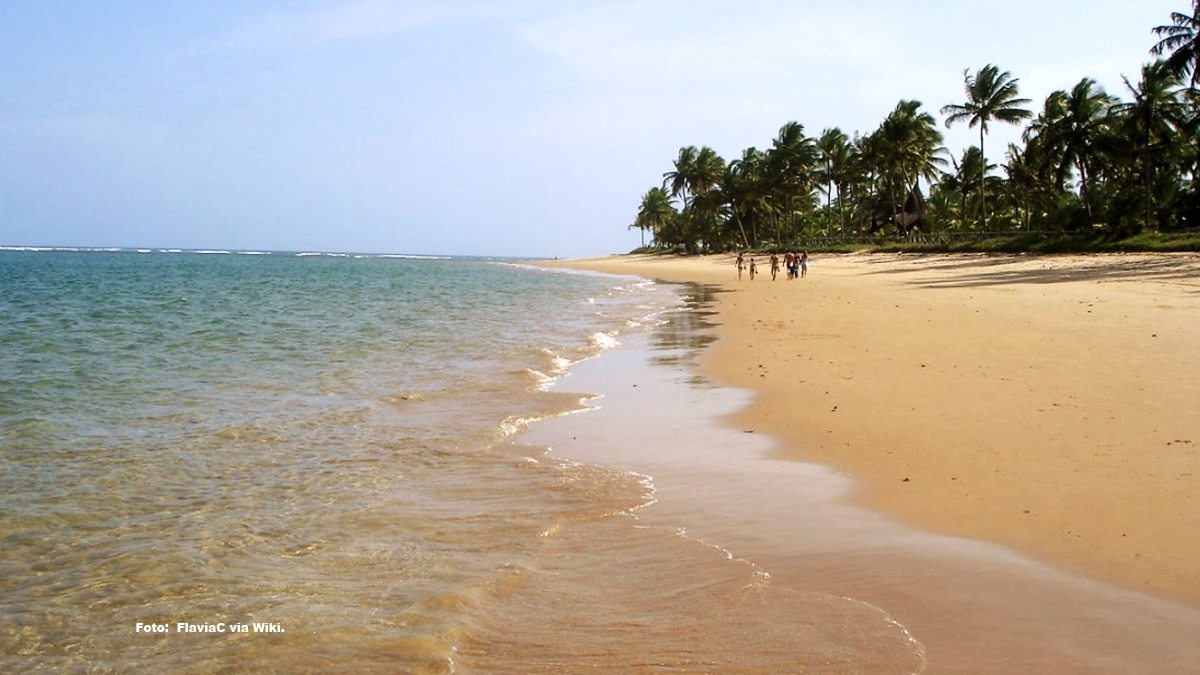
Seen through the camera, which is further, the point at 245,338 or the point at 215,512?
the point at 245,338

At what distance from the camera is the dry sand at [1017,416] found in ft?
18.0

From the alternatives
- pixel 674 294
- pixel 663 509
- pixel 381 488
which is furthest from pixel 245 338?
pixel 674 294

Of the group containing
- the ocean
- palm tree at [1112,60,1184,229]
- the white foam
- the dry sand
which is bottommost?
the ocean

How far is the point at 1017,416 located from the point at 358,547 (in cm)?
626

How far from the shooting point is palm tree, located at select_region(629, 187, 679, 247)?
133750 millimetres

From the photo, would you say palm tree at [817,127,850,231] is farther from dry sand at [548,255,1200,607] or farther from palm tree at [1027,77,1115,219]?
dry sand at [548,255,1200,607]

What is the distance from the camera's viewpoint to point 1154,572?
4.72m

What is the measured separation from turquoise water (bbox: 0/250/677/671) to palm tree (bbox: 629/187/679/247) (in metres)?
118

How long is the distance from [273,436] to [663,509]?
5075 mm

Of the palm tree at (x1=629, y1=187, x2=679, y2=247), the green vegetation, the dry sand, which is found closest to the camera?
the dry sand

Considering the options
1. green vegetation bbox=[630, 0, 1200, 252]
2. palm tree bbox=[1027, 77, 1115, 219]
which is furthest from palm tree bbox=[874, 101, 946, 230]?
palm tree bbox=[1027, 77, 1115, 219]

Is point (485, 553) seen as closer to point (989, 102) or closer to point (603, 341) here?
point (603, 341)

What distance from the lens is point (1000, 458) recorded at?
23.7ft

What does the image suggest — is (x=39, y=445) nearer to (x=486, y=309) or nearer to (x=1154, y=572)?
(x=1154, y=572)
